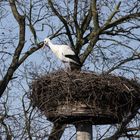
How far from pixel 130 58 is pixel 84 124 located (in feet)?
13.9

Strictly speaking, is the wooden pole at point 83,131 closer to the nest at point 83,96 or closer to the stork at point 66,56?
the nest at point 83,96

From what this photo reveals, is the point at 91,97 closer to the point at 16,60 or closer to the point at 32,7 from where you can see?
the point at 16,60

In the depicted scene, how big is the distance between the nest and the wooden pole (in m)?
0.11

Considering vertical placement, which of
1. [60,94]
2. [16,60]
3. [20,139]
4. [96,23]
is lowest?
[20,139]

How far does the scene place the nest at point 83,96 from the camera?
8.77m

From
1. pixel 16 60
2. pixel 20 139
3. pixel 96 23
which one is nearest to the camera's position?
pixel 20 139

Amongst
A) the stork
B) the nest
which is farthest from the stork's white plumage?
the nest

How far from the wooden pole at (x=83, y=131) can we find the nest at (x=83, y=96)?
11 cm

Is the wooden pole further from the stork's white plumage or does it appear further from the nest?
the stork's white plumage

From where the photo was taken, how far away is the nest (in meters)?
8.77

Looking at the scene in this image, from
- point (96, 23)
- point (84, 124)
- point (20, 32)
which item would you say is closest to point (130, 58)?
point (96, 23)

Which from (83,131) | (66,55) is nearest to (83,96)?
(83,131)

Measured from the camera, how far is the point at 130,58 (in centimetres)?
1317

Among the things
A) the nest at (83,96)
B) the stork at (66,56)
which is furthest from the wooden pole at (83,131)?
the stork at (66,56)
